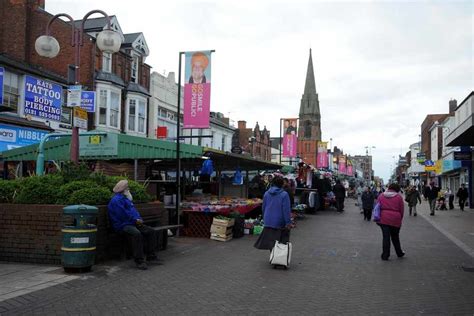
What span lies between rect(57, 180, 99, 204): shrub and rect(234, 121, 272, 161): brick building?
45.6 m

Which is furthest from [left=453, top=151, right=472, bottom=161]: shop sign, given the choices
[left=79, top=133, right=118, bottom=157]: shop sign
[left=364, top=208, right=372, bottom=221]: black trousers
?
[left=79, top=133, right=118, bottom=157]: shop sign

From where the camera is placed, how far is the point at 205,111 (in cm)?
1498

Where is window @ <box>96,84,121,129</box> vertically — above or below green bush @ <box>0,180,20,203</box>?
above

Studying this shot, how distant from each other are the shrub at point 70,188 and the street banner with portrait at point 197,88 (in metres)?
6.02

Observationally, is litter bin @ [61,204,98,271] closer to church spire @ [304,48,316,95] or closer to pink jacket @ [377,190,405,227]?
pink jacket @ [377,190,405,227]

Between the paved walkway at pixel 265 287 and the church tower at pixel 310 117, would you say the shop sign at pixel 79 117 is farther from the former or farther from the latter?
the church tower at pixel 310 117

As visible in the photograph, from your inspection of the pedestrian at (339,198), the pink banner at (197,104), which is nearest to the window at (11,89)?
the pink banner at (197,104)

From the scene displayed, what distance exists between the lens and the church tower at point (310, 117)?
3846 inches

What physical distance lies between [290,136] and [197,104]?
59.4 ft

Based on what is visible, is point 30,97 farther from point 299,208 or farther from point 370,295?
point 370,295

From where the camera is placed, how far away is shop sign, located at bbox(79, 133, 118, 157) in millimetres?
12773

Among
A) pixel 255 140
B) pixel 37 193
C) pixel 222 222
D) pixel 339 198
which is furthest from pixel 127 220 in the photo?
pixel 255 140

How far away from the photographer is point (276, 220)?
8.80 m

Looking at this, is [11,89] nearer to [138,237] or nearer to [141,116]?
[141,116]
